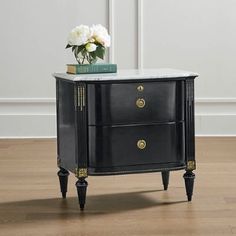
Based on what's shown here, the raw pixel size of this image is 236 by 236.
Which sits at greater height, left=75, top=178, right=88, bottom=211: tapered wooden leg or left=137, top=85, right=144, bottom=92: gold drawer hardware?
left=137, top=85, right=144, bottom=92: gold drawer hardware

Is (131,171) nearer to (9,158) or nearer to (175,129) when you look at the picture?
(175,129)

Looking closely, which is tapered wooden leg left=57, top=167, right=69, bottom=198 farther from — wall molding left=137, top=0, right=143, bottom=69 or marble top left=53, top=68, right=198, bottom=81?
wall molding left=137, top=0, right=143, bottom=69

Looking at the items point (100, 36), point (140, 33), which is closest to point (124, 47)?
point (140, 33)

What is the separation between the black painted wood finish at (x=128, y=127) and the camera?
3.52 meters

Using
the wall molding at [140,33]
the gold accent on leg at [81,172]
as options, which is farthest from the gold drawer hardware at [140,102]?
the wall molding at [140,33]

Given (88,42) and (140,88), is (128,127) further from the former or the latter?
(88,42)

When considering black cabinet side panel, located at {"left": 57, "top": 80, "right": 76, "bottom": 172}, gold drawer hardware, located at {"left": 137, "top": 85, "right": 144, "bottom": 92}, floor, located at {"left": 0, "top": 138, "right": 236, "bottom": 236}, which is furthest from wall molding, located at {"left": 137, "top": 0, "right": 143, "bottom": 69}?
gold drawer hardware, located at {"left": 137, "top": 85, "right": 144, "bottom": 92}

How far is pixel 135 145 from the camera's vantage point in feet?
11.8

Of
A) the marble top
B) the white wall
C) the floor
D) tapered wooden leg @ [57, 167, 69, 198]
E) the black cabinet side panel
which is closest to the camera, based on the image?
the floor

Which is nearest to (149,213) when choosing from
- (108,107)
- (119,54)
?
(108,107)

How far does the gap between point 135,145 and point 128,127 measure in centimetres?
9

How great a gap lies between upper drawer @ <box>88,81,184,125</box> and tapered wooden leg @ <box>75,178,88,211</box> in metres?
0.28

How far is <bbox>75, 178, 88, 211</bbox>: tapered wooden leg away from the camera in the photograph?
355cm

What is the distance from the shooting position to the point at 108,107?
11.6 feet
